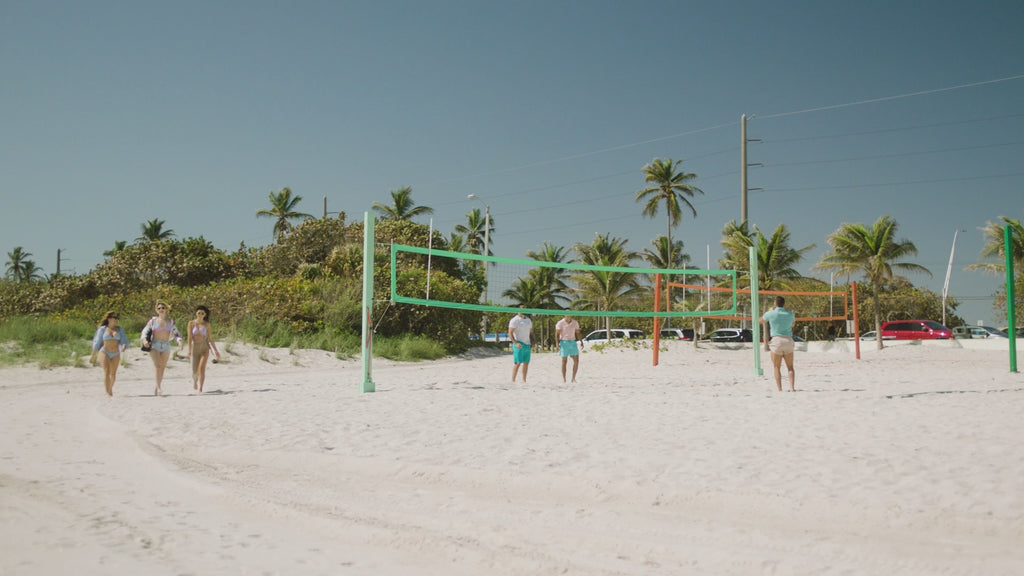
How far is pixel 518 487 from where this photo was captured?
431 centimetres

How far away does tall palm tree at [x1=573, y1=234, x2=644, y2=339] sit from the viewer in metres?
37.2

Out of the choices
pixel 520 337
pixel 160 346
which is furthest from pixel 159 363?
pixel 520 337

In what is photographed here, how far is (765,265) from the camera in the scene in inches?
1133

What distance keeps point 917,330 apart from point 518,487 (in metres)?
29.1

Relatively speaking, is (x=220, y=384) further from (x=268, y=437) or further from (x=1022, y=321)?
(x=1022, y=321)

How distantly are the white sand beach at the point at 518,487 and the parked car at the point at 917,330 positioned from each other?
22.0 metres

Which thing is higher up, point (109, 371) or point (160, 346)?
point (160, 346)

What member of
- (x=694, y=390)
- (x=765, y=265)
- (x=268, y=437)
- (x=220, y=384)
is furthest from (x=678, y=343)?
(x=268, y=437)

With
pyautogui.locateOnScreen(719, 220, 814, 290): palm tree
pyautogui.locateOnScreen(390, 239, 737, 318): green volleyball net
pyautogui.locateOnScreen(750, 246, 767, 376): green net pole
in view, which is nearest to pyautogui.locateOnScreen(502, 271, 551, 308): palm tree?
pyautogui.locateOnScreen(390, 239, 737, 318): green volleyball net

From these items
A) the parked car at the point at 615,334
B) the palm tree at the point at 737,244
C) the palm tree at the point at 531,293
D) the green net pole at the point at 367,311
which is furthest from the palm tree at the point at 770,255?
the green net pole at the point at 367,311

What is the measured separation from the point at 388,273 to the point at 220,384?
12531 mm

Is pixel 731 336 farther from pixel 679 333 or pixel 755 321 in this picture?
pixel 755 321

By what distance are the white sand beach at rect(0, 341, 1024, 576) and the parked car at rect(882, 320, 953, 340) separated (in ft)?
72.1

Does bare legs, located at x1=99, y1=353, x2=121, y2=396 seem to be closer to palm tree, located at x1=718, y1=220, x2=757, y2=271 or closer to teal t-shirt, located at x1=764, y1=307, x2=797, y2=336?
teal t-shirt, located at x1=764, y1=307, x2=797, y2=336
